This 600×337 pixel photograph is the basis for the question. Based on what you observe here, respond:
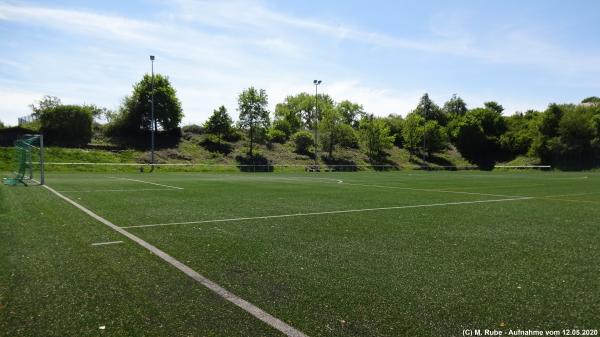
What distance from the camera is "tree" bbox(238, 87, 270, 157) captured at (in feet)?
169

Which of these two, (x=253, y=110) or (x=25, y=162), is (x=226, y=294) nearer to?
(x=25, y=162)

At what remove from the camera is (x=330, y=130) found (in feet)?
191

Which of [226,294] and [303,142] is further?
[303,142]

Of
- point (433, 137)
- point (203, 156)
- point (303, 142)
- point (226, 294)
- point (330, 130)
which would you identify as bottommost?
point (226, 294)

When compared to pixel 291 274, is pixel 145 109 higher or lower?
higher

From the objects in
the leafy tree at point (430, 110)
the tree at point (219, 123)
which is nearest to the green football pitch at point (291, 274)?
the tree at point (219, 123)

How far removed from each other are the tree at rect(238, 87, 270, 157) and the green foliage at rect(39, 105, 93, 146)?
17.5m

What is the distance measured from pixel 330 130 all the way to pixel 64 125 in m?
32.1

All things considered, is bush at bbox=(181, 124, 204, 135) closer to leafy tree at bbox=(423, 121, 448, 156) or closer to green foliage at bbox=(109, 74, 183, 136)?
green foliage at bbox=(109, 74, 183, 136)

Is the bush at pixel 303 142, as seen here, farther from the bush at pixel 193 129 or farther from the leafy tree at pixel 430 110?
the leafy tree at pixel 430 110

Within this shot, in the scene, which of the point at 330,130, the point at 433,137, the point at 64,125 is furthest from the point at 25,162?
the point at 433,137

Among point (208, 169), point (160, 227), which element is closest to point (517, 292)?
point (160, 227)

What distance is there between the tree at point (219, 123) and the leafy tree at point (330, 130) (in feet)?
42.9

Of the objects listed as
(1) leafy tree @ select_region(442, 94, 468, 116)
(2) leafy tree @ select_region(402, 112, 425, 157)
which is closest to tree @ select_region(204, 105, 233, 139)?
(2) leafy tree @ select_region(402, 112, 425, 157)
